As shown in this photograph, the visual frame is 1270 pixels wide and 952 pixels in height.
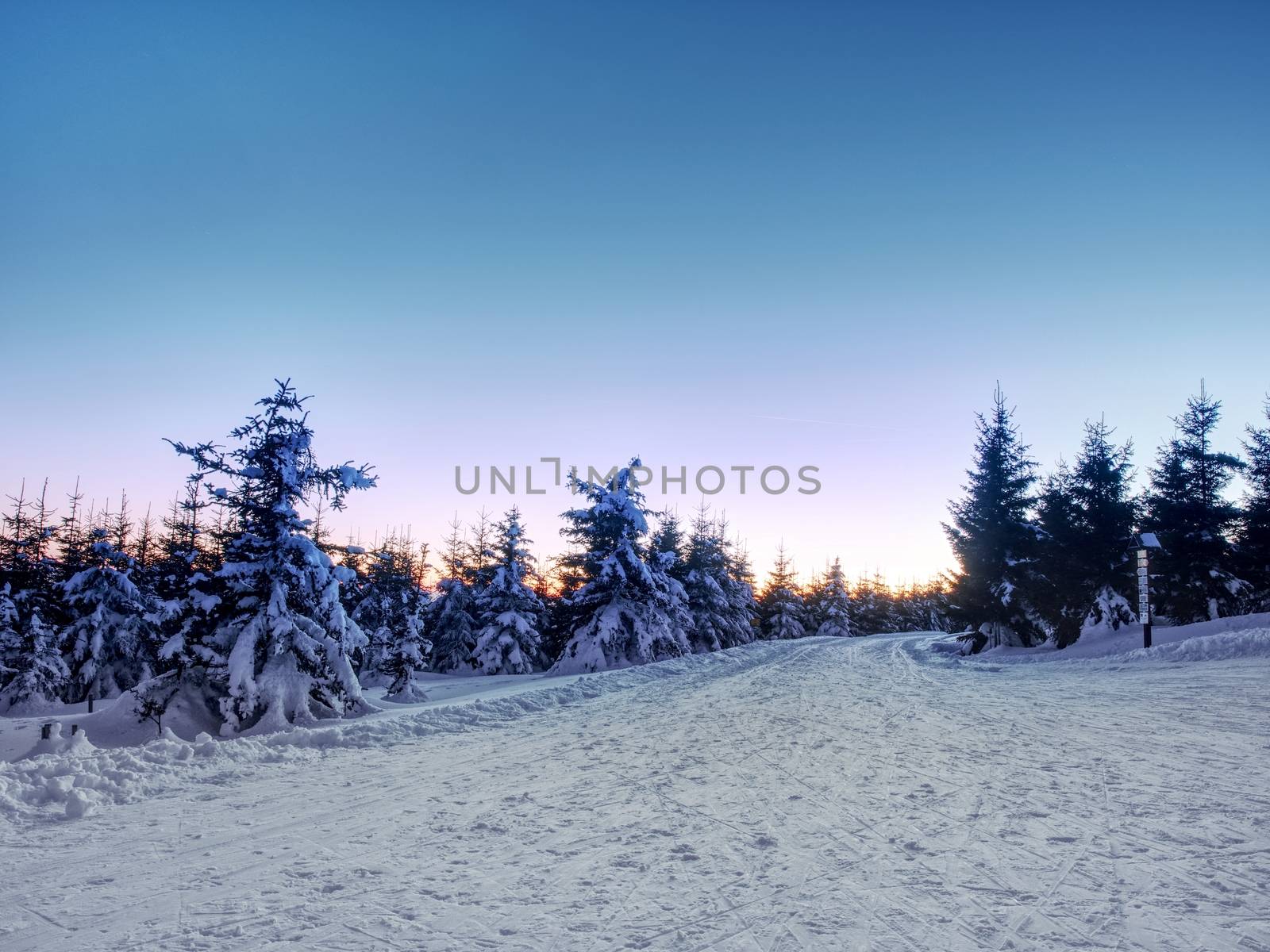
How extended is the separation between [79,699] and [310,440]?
78.7 feet

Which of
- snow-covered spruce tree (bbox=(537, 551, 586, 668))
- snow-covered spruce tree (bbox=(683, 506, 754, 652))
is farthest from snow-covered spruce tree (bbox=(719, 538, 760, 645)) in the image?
snow-covered spruce tree (bbox=(537, 551, 586, 668))

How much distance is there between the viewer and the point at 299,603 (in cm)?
1430

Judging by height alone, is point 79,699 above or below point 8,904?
below

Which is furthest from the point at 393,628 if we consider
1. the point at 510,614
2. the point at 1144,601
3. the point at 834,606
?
the point at 834,606

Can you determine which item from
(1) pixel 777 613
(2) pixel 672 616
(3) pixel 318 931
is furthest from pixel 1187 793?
(1) pixel 777 613

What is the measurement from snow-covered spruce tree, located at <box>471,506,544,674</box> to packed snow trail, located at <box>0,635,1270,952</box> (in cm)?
2224

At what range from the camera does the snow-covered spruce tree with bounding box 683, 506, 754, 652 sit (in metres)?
38.8

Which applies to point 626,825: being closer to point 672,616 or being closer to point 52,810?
point 52,810

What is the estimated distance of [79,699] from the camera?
92.3 ft

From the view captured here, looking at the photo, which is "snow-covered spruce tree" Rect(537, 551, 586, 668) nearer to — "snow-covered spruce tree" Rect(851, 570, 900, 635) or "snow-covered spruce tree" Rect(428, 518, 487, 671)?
"snow-covered spruce tree" Rect(428, 518, 487, 671)

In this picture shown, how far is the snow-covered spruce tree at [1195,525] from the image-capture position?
1034 inches

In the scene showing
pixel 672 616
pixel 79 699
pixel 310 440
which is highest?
pixel 310 440

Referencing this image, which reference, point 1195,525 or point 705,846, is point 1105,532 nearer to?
point 1195,525

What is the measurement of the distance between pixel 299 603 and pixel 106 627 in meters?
18.5
